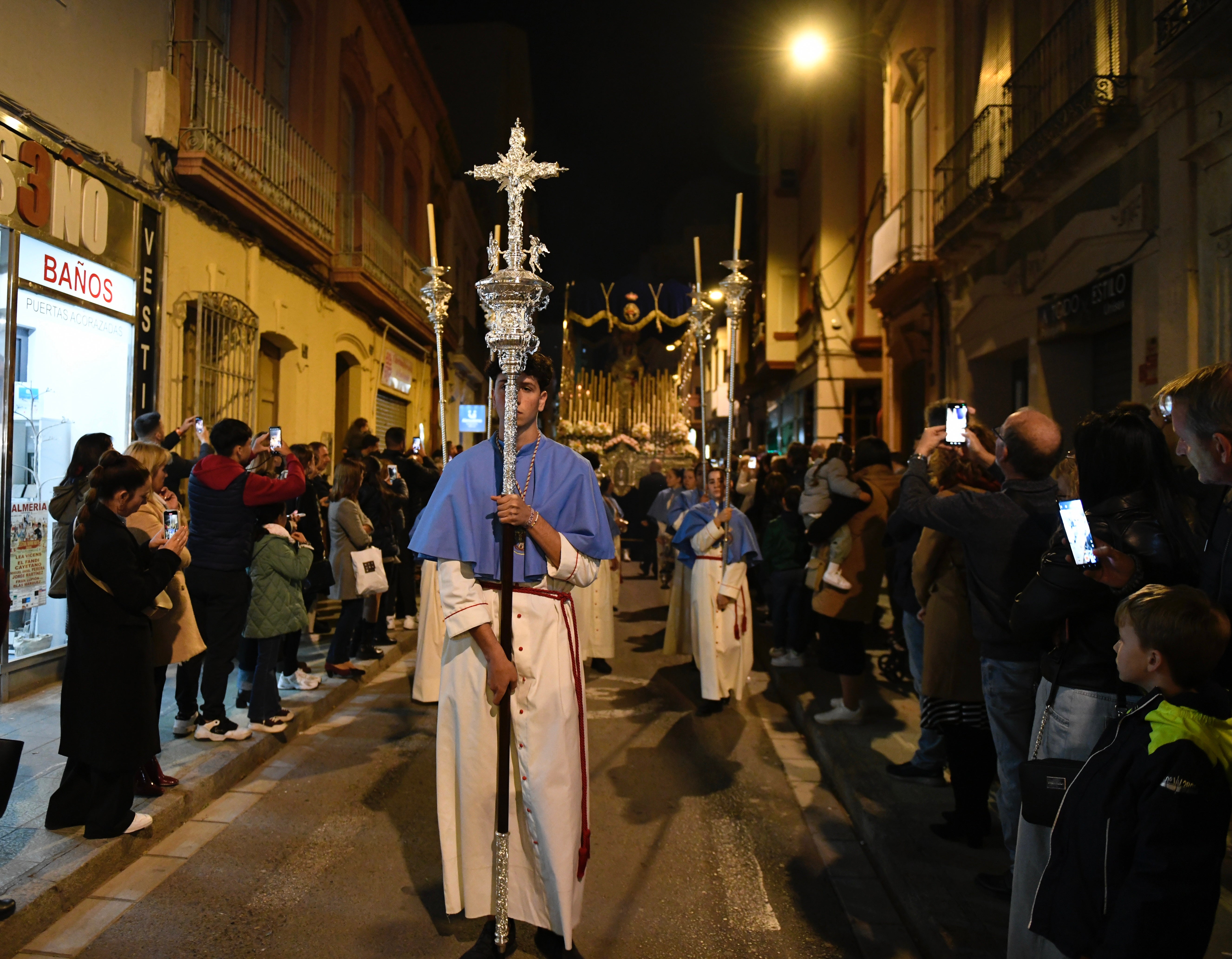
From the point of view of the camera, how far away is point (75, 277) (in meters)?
6.81

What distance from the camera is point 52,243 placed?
21.3ft

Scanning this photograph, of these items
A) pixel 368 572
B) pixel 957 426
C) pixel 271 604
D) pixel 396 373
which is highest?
pixel 396 373

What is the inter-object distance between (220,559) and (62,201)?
11.7ft

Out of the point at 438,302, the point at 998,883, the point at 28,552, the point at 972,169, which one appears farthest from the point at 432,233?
the point at 972,169

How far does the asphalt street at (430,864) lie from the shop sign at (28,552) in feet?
8.11

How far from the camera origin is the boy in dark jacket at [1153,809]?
1937 mm

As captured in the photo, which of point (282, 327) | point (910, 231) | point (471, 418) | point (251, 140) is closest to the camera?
point (251, 140)

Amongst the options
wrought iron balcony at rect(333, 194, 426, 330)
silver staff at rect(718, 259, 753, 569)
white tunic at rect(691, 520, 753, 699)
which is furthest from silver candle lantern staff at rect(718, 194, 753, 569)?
wrought iron balcony at rect(333, 194, 426, 330)

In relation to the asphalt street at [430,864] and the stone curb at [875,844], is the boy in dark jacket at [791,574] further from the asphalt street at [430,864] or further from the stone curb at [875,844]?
the asphalt street at [430,864]

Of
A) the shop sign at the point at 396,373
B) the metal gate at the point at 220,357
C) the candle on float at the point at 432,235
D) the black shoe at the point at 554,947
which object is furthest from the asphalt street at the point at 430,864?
the shop sign at the point at 396,373

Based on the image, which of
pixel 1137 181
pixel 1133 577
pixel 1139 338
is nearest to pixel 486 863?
pixel 1133 577

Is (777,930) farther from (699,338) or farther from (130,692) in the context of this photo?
(699,338)

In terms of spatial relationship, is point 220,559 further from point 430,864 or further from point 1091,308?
point 1091,308

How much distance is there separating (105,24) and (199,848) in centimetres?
672
